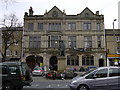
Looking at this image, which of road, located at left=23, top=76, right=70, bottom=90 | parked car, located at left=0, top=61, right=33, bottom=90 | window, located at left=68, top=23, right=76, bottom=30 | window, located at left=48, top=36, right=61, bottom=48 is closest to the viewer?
parked car, located at left=0, top=61, right=33, bottom=90

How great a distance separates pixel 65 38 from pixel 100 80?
36.5m

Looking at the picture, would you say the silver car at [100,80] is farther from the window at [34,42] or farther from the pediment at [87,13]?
the pediment at [87,13]

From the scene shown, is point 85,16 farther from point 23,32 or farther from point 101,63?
point 23,32

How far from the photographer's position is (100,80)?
38.2ft

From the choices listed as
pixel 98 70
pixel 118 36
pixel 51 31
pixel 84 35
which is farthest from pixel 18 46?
pixel 98 70

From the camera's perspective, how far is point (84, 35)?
4819 cm

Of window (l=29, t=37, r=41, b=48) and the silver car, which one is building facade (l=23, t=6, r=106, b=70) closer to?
window (l=29, t=37, r=41, b=48)

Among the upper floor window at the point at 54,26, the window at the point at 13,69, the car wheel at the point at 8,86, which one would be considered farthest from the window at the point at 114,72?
the upper floor window at the point at 54,26

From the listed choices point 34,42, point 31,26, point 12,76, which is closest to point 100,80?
point 12,76

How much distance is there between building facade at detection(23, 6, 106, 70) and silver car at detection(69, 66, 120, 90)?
34.8 meters

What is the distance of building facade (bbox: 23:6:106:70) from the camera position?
47281mm

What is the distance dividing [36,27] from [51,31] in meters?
4.17

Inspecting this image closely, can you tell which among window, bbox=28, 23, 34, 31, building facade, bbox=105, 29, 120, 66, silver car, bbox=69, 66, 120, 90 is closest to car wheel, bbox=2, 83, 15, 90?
silver car, bbox=69, 66, 120, 90

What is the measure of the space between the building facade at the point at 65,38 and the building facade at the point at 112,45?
60.5 inches
